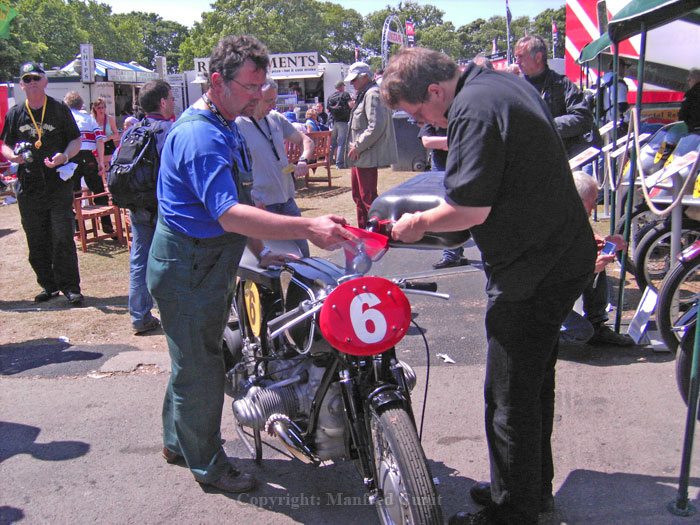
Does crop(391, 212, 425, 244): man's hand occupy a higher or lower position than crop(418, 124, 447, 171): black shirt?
lower

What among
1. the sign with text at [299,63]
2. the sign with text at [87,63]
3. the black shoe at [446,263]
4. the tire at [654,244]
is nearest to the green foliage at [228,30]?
the sign with text at [299,63]

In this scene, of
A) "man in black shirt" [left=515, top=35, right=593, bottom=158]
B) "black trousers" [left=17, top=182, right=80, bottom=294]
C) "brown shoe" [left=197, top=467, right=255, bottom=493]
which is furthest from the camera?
"black trousers" [left=17, top=182, right=80, bottom=294]

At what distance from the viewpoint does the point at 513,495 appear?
243 cm

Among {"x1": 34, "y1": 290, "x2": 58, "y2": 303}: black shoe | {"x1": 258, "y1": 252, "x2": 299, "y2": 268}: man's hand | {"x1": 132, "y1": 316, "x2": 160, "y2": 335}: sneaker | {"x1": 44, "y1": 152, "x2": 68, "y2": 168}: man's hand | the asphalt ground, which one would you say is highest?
{"x1": 44, "y1": 152, "x2": 68, "y2": 168}: man's hand

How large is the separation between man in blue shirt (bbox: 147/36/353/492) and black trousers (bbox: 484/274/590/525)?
0.70 metres

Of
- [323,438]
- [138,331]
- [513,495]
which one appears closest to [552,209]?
[513,495]

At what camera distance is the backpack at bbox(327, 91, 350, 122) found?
579 inches

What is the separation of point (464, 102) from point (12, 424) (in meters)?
3.25

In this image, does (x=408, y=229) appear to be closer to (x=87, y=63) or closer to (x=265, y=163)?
(x=265, y=163)

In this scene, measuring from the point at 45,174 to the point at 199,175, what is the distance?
13.0 ft

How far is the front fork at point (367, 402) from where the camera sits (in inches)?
96.4

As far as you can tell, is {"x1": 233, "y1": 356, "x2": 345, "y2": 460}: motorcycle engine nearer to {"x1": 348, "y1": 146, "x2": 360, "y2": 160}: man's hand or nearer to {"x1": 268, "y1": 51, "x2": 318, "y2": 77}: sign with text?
{"x1": 348, "y1": 146, "x2": 360, "y2": 160}: man's hand

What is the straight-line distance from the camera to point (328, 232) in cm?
236

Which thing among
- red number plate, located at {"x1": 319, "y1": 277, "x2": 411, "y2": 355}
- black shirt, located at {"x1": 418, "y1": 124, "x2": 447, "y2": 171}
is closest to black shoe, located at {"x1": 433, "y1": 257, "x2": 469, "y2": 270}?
black shirt, located at {"x1": 418, "y1": 124, "x2": 447, "y2": 171}
